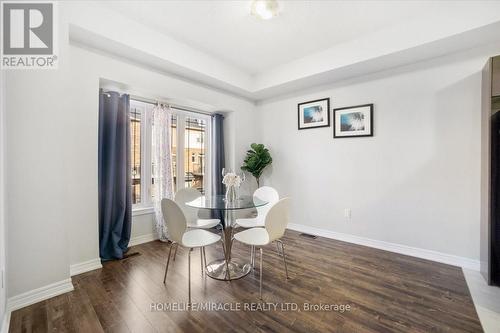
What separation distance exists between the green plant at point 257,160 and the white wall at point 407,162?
66 centimetres

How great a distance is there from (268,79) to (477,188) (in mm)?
3108

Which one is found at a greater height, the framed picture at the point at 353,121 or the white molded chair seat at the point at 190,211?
the framed picture at the point at 353,121


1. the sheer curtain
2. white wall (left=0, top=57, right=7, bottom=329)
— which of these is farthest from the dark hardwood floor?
the sheer curtain

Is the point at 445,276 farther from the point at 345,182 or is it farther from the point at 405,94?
the point at 405,94

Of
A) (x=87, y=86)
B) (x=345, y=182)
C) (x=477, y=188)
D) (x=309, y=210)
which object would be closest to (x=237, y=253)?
(x=309, y=210)

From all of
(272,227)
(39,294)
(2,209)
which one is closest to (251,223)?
(272,227)

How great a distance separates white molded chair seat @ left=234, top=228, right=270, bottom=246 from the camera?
2059mm

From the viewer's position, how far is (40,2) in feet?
6.49

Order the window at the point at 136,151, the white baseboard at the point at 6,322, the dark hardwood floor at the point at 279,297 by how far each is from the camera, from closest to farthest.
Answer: the white baseboard at the point at 6,322, the dark hardwood floor at the point at 279,297, the window at the point at 136,151

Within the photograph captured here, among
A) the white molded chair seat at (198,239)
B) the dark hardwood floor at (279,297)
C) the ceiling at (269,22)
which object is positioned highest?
the ceiling at (269,22)

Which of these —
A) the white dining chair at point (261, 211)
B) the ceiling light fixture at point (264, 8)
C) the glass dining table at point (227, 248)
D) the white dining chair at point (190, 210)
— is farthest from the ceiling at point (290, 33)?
the glass dining table at point (227, 248)

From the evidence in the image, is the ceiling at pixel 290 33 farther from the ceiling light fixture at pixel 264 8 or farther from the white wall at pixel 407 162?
the white wall at pixel 407 162

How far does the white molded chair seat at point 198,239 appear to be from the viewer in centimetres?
203

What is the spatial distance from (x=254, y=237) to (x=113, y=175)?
6.35 ft
